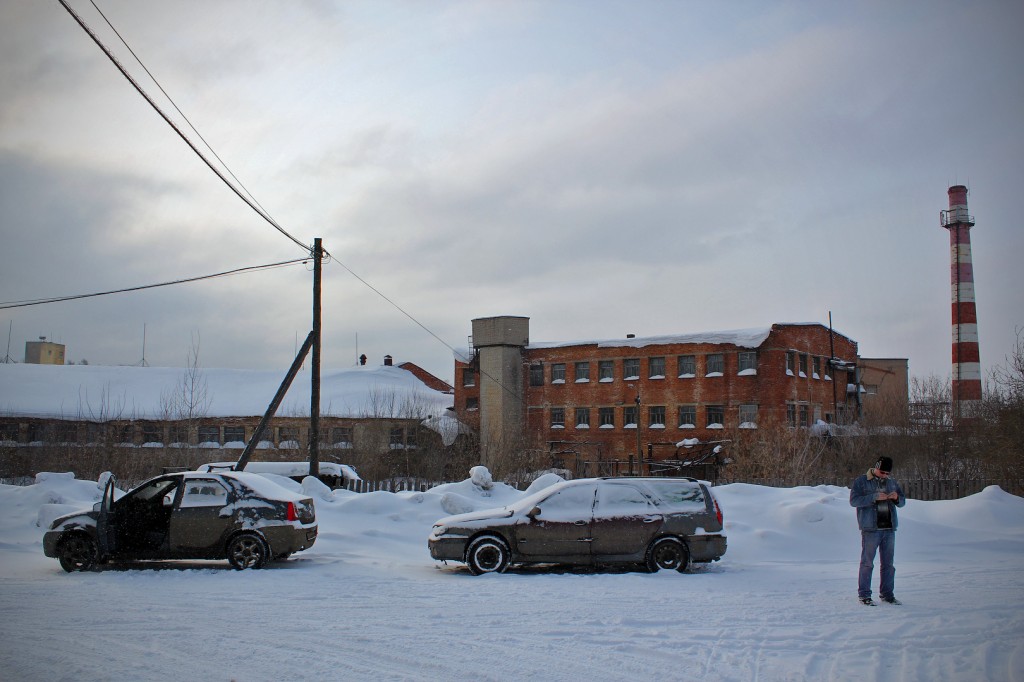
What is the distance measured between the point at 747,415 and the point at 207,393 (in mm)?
37494

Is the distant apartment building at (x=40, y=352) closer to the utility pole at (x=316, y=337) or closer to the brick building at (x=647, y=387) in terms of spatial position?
the brick building at (x=647, y=387)

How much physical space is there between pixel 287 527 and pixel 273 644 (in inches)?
213

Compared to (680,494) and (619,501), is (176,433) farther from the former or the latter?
(680,494)

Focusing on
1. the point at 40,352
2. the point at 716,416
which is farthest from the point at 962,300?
the point at 40,352

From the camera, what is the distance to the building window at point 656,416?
53594 mm

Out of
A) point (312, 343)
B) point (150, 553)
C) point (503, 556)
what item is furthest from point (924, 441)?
point (150, 553)

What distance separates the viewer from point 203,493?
12.9 meters

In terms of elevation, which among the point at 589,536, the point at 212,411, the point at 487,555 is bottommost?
the point at 487,555

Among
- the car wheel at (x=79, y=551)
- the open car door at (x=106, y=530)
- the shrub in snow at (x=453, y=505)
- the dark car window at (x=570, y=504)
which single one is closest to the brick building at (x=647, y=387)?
the shrub in snow at (x=453, y=505)

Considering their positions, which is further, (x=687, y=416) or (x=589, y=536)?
(x=687, y=416)

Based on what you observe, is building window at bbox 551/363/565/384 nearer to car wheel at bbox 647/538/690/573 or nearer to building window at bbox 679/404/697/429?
building window at bbox 679/404/697/429

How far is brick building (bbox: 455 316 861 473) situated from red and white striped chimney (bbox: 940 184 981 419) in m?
6.51

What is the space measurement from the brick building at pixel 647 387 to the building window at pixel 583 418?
0.07 m

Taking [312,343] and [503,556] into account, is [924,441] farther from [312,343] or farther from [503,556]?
[503,556]
